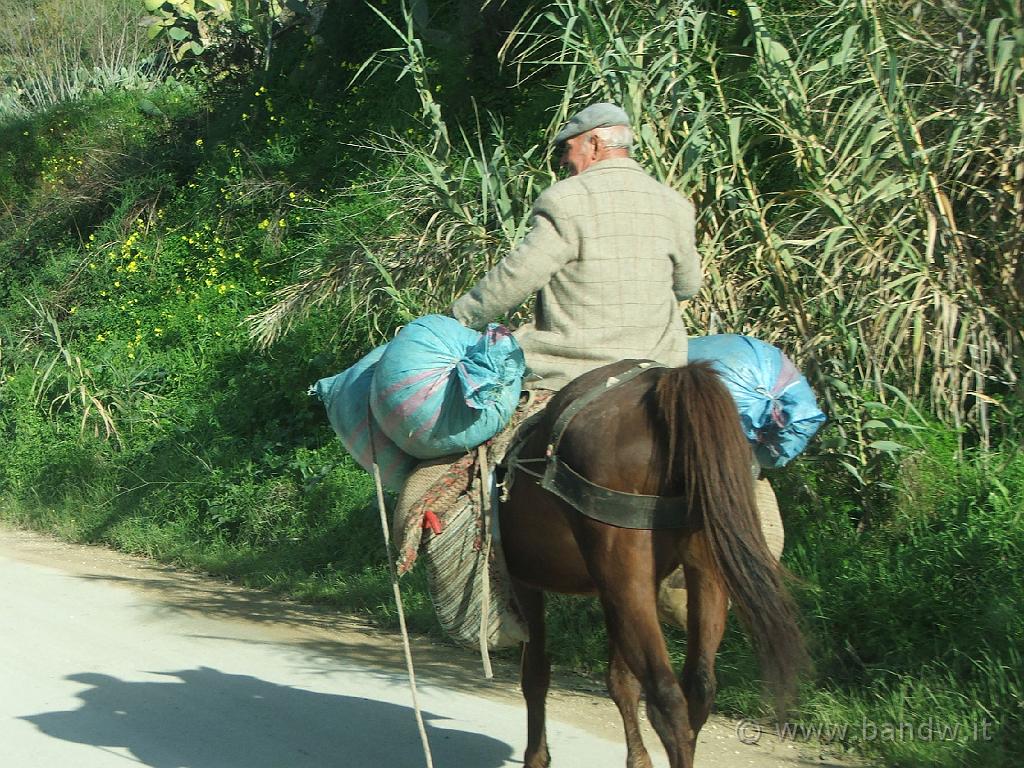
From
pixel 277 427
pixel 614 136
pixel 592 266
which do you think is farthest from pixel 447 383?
pixel 277 427

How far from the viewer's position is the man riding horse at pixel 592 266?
4.24 meters

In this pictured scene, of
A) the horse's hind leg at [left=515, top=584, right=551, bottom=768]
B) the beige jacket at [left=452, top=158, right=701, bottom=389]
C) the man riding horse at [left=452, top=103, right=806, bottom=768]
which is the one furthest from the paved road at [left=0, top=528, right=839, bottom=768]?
the beige jacket at [left=452, top=158, right=701, bottom=389]

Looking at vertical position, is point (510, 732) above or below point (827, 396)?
below

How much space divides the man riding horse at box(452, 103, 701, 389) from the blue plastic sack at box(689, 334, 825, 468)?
330mm

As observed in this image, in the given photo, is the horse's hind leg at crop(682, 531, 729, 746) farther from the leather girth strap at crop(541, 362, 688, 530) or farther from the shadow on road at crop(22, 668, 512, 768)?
the shadow on road at crop(22, 668, 512, 768)

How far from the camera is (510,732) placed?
5.35 meters

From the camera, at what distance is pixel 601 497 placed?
379cm

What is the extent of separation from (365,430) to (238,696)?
6.42ft

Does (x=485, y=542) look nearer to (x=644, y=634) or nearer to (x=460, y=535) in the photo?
(x=460, y=535)

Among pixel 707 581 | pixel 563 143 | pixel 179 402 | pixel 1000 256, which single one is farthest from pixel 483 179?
pixel 179 402

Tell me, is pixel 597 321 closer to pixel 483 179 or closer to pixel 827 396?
pixel 827 396

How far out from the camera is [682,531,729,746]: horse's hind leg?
4023 mm

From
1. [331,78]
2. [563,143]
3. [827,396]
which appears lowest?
[827,396]

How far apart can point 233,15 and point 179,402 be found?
4893 mm
